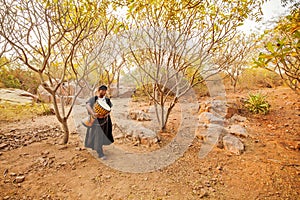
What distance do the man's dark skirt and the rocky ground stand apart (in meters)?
0.24

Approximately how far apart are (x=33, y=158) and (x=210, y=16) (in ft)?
14.4

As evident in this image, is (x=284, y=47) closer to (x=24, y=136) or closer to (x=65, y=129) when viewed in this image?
(x=65, y=129)

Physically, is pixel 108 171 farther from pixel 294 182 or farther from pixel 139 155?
pixel 294 182

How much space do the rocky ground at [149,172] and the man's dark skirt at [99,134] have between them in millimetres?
236

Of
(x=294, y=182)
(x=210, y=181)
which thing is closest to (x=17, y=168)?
(x=210, y=181)

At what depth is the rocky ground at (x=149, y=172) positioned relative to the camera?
7.73 ft

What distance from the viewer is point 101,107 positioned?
305 cm

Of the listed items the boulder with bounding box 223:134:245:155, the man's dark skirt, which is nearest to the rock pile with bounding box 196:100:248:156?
the boulder with bounding box 223:134:245:155

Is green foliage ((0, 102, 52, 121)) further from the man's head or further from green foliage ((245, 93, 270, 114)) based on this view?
green foliage ((245, 93, 270, 114))

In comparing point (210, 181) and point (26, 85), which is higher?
point (26, 85)

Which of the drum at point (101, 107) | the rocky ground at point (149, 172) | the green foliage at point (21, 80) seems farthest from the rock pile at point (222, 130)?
the green foliage at point (21, 80)

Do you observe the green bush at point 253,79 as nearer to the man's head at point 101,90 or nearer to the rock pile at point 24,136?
the man's head at point 101,90

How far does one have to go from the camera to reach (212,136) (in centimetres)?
406

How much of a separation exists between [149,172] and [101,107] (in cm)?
139
